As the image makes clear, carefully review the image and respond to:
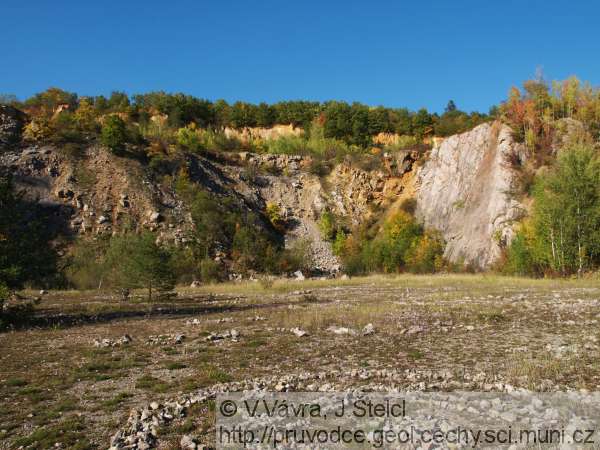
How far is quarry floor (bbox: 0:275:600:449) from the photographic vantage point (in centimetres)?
882

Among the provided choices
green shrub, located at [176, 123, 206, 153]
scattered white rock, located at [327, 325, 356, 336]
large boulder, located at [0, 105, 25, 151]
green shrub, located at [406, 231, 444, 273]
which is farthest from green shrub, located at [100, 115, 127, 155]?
scattered white rock, located at [327, 325, 356, 336]

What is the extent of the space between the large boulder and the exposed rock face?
61818 mm

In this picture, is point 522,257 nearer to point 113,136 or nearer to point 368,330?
point 368,330

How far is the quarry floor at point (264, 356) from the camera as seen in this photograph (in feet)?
28.9

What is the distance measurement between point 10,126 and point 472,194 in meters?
66.9

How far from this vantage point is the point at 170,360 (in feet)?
43.9

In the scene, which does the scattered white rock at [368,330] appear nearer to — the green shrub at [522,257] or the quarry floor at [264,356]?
the quarry floor at [264,356]

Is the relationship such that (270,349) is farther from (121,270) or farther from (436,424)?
(121,270)

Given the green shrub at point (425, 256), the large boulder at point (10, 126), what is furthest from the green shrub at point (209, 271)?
the large boulder at point (10, 126)

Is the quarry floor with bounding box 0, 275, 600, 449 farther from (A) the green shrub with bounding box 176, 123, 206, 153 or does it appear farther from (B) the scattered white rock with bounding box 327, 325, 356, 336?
(A) the green shrub with bounding box 176, 123, 206, 153

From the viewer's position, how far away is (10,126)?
66.6m

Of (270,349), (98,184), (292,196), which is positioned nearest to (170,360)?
(270,349)

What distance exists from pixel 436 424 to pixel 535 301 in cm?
1916

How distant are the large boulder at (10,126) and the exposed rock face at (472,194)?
61.8m
